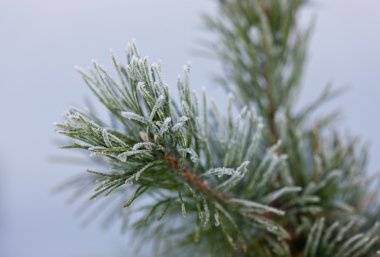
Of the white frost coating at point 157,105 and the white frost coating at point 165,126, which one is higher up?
the white frost coating at point 157,105

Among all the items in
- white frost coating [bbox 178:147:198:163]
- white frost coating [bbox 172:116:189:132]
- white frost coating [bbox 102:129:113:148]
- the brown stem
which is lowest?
the brown stem

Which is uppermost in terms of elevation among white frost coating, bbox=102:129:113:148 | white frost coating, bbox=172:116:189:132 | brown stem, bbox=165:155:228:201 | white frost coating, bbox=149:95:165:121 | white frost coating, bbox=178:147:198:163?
white frost coating, bbox=149:95:165:121

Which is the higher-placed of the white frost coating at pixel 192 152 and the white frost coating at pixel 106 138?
the white frost coating at pixel 106 138

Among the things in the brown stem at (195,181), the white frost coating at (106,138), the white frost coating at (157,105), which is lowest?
the brown stem at (195,181)

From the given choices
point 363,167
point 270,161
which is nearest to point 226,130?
point 270,161

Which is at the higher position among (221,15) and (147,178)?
(221,15)

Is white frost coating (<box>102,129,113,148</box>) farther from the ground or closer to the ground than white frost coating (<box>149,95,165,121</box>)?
closer to the ground

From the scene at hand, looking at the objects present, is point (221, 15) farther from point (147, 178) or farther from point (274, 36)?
point (147, 178)

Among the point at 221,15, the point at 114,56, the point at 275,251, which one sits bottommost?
the point at 275,251
